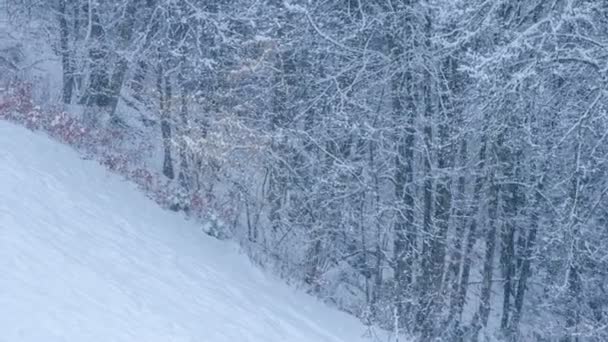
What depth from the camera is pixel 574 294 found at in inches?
533

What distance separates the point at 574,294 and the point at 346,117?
566 centimetres

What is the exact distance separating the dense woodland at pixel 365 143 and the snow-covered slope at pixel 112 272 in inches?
55.8

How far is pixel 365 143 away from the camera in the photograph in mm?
13227

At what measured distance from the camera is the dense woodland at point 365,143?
11.6 metres

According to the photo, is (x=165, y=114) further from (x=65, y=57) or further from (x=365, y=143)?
(x=365, y=143)

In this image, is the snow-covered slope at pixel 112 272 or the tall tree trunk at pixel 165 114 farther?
the tall tree trunk at pixel 165 114

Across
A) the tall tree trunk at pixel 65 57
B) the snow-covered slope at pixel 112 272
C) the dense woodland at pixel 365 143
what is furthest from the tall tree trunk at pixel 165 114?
the snow-covered slope at pixel 112 272

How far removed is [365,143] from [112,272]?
290 inches

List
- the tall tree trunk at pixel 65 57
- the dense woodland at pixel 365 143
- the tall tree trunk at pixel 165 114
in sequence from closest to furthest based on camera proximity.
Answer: the dense woodland at pixel 365 143
the tall tree trunk at pixel 165 114
the tall tree trunk at pixel 65 57

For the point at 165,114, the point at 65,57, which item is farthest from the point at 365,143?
the point at 65,57

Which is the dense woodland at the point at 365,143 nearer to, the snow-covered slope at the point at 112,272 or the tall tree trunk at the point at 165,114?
the tall tree trunk at the point at 165,114

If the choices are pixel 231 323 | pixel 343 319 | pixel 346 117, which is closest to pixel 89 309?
pixel 231 323

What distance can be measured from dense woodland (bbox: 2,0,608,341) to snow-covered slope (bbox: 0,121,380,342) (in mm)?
1416

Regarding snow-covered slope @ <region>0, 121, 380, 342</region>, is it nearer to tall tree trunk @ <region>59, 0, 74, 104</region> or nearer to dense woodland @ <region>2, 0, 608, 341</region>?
dense woodland @ <region>2, 0, 608, 341</region>
